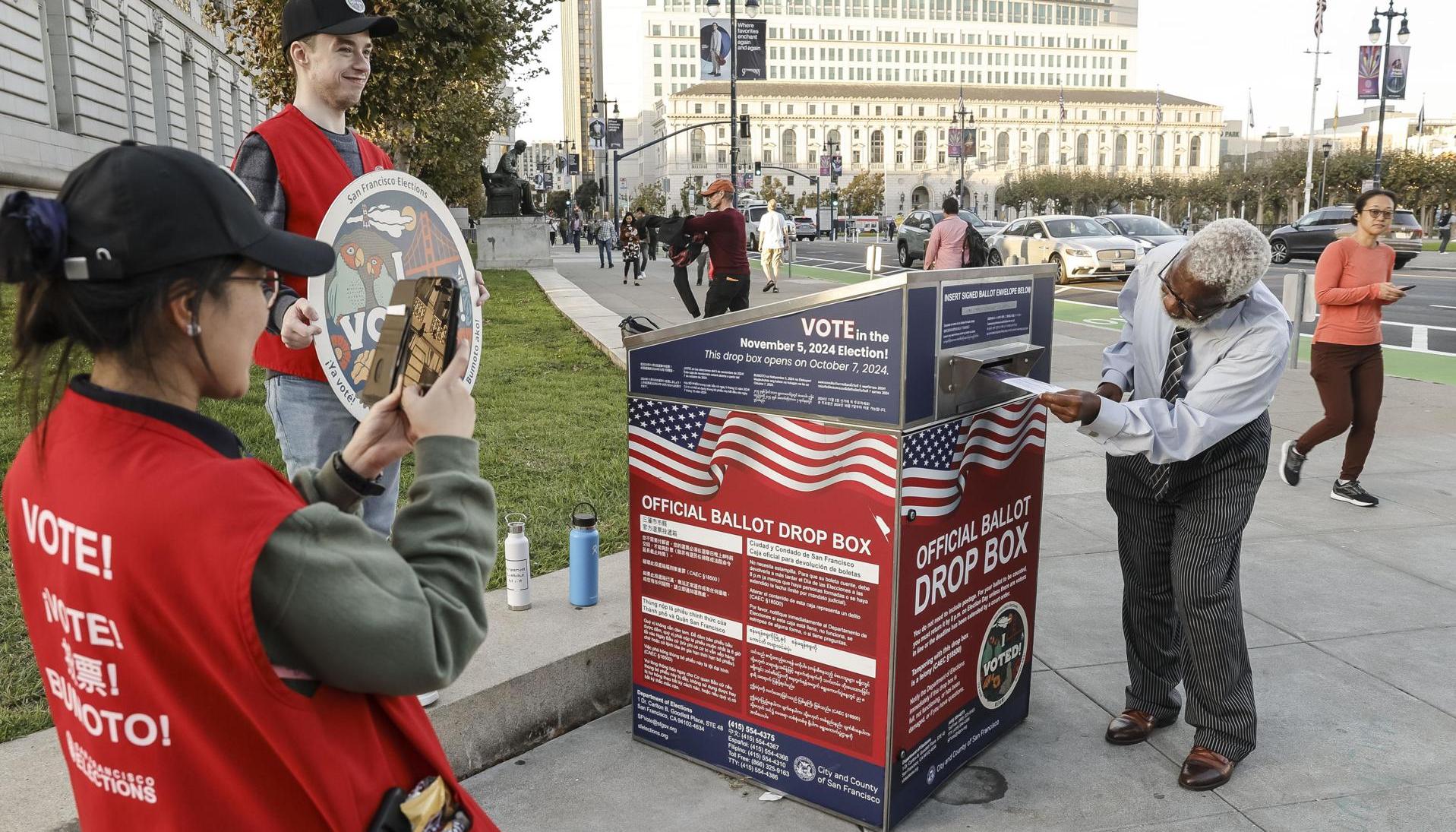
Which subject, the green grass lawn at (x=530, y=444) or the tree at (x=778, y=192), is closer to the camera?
the green grass lawn at (x=530, y=444)

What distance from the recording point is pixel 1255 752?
3445 mm

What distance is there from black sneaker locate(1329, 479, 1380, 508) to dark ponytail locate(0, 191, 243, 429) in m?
6.55

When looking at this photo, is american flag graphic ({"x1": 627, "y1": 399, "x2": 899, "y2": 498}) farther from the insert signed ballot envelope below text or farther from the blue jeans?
the blue jeans

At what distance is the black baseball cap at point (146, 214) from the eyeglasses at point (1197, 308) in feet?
8.54

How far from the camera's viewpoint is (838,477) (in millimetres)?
2885

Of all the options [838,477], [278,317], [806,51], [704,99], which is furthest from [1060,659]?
[806,51]

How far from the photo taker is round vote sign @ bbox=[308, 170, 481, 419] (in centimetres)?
270

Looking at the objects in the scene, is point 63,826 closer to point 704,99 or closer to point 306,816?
point 306,816

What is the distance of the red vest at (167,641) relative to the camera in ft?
3.86

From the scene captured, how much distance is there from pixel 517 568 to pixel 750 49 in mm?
28524

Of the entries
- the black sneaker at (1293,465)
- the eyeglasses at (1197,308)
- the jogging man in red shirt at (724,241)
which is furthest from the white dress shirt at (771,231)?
the eyeglasses at (1197,308)

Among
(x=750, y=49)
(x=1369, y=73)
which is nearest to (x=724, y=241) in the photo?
(x=750, y=49)

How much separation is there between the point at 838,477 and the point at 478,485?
1575mm

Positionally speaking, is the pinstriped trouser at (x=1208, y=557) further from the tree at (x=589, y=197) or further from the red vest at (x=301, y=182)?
the tree at (x=589, y=197)
